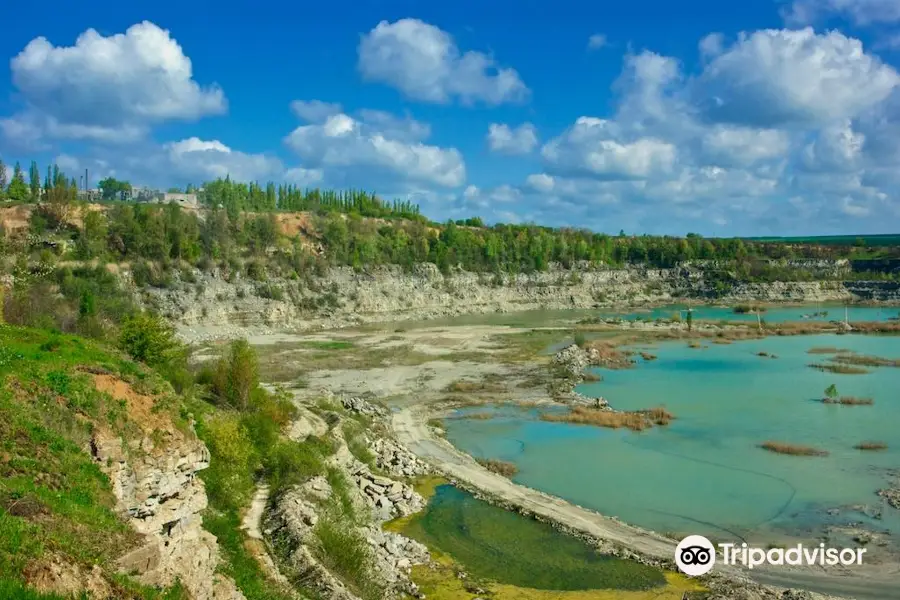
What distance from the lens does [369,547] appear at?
66.1ft

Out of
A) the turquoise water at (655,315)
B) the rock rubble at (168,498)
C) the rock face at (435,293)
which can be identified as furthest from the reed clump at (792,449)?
the rock face at (435,293)

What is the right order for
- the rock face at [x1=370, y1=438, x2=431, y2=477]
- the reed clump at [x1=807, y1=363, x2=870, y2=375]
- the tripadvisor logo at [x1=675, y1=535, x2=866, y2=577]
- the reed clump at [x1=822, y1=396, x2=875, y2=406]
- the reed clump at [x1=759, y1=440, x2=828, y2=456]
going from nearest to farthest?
the tripadvisor logo at [x1=675, y1=535, x2=866, y2=577] < the rock face at [x1=370, y1=438, x2=431, y2=477] < the reed clump at [x1=759, y1=440, x2=828, y2=456] < the reed clump at [x1=822, y1=396, x2=875, y2=406] < the reed clump at [x1=807, y1=363, x2=870, y2=375]

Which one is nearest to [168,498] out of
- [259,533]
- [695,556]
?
[259,533]

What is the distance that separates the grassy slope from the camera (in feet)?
30.2

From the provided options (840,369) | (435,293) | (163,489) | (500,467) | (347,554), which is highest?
(163,489)

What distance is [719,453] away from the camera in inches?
1314

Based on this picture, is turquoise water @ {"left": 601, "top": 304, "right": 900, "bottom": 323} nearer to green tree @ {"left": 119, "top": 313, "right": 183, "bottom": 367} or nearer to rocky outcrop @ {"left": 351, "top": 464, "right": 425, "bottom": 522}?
rocky outcrop @ {"left": 351, "top": 464, "right": 425, "bottom": 522}

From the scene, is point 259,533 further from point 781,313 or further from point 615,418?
point 781,313

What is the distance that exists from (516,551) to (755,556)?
737 cm

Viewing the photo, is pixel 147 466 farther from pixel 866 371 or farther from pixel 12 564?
pixel 866 371

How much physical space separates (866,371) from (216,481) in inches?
2090

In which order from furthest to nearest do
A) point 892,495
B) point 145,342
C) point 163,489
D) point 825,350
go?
1. point 825,350
2. point 145,342
3. point 892,495
4. point 163,489

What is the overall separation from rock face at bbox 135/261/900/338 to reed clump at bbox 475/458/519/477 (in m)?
45.7

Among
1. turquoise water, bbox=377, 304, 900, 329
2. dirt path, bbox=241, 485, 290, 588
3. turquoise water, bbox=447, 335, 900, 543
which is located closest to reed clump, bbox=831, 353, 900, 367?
turquoise water, bbox=447, 335, 900, 543
